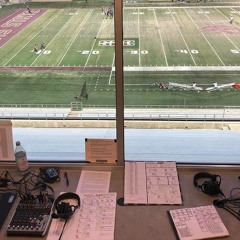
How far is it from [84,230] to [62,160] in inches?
21.5

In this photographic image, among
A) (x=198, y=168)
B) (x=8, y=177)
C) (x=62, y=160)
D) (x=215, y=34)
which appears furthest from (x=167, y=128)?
(x=215, y=34)

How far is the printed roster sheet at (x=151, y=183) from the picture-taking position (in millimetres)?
1460

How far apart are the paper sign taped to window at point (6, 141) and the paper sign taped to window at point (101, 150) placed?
40cm

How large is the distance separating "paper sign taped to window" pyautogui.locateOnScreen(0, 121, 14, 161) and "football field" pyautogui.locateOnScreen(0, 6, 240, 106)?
6316 mm

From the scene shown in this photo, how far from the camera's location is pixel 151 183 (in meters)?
1.55

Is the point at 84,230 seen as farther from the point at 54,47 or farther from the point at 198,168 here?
the point at 54,47

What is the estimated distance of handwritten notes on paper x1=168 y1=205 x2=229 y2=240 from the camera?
1.24 metres

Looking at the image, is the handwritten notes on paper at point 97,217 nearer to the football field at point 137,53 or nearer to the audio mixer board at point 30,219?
the audio mixer board at point 30,219

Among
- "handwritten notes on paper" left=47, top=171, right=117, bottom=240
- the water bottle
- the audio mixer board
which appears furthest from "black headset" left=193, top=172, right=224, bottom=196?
the water bottle

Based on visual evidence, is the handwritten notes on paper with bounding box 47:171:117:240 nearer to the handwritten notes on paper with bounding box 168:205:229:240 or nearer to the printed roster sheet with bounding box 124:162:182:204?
the printed roster sheet with bounding box 124:162:182:204

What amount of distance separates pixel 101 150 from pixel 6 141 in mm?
495

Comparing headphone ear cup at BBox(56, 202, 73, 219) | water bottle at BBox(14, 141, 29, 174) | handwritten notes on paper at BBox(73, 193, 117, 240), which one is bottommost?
handwritten notes on paper at BBox(73, 193, 117, 240)

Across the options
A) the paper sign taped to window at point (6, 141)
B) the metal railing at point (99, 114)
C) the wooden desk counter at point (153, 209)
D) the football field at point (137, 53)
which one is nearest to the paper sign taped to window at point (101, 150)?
the wooden desk counter at point (153, 209)

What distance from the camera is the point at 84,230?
1281 millimetres
